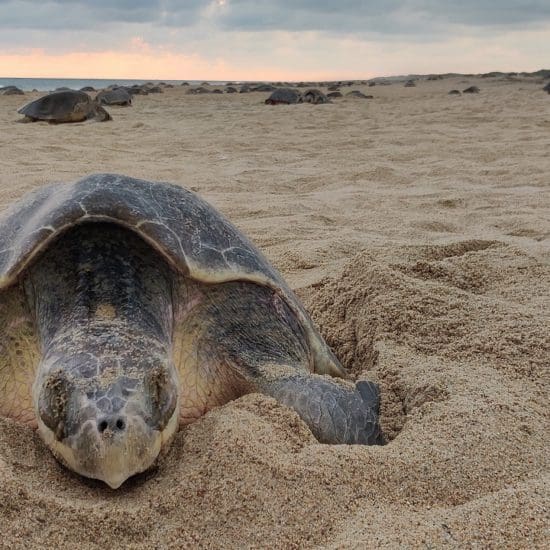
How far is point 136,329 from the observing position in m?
1.60

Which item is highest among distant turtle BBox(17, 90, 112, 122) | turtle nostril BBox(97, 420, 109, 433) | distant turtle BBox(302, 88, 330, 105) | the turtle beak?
turtle nostril BBox(97, 420, 109, 433)

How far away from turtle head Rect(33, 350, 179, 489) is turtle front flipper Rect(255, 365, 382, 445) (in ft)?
1.24

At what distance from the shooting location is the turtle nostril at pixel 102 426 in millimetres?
1312

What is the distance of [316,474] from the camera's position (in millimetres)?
1420

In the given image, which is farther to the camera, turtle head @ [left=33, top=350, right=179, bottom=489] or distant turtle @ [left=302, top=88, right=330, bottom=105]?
distant turtle @ [left=302, top=88, right=330, bottom=105]

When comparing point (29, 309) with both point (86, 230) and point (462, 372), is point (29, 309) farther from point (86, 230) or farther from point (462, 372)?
point (462, 372)

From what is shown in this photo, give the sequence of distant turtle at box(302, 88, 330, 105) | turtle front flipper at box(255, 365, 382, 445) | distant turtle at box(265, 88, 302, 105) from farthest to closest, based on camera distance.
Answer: distant turtle at box(302, 88, 330, 105) < distant turtle at box(265, 88, 302, 105) < turtle front flipper at box(255, 365, 382, 445)

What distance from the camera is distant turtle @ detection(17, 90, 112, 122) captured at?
37.9 feet

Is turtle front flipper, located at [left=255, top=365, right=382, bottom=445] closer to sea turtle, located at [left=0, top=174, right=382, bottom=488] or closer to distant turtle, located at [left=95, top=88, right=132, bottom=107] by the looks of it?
sea turtle, located at [left=0, top=174, right=382, bottom=488]

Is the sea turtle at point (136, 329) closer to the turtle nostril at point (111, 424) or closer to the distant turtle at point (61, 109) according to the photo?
the turtle nostril at point (111, 424)

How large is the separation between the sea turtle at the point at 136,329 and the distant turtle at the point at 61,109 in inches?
398

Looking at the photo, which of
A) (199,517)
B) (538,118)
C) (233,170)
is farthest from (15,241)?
(538,118)

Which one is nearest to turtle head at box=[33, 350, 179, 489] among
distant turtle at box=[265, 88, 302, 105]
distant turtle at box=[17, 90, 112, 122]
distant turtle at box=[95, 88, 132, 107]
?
distant turtle at box=[17, 90, 112, 122]

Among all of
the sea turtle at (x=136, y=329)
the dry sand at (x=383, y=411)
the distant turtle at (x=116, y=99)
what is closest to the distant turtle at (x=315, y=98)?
the distant turtle at (x=116, y=99)
